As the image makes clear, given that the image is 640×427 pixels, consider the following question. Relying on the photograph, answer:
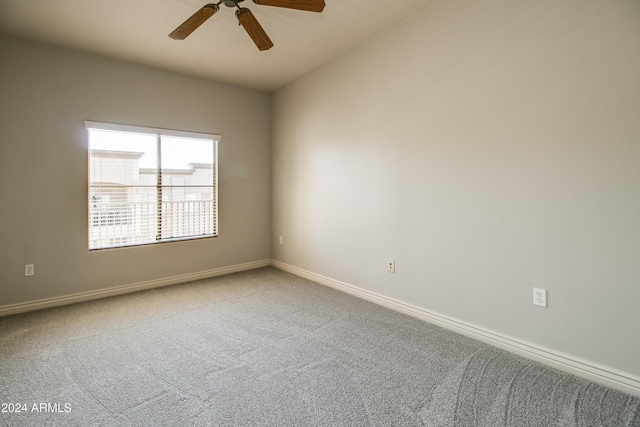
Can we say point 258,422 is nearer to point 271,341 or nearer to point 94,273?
point 271,341

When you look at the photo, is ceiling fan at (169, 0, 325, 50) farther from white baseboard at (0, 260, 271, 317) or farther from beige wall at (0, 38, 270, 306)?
white baseboard at (0, 260, 271, 317)

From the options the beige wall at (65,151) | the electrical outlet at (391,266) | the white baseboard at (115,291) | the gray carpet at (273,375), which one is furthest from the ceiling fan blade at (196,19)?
the white baseboard at (115,291)

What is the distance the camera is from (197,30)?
2.85 meters

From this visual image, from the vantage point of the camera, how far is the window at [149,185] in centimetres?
339

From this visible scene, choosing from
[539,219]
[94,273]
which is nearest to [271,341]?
[539,219]

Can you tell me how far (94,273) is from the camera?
11.1 feet

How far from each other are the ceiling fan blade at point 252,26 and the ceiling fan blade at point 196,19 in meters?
0.16

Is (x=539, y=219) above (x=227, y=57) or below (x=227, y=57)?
below

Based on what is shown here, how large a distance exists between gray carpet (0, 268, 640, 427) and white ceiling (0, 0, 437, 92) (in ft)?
8.43

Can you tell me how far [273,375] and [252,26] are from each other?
2302mm

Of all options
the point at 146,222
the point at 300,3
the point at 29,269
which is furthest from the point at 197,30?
the point at 29,269

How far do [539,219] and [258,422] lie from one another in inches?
81.2

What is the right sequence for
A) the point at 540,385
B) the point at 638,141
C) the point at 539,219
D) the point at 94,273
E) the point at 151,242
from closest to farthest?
the point at 638,141 < the point at 540,385 < the point at 539,219 < the point at 94,273 < the point at 151,242

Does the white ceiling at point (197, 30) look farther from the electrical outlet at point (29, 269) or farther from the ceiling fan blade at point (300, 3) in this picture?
the electrical outlet at point (29, 269)
